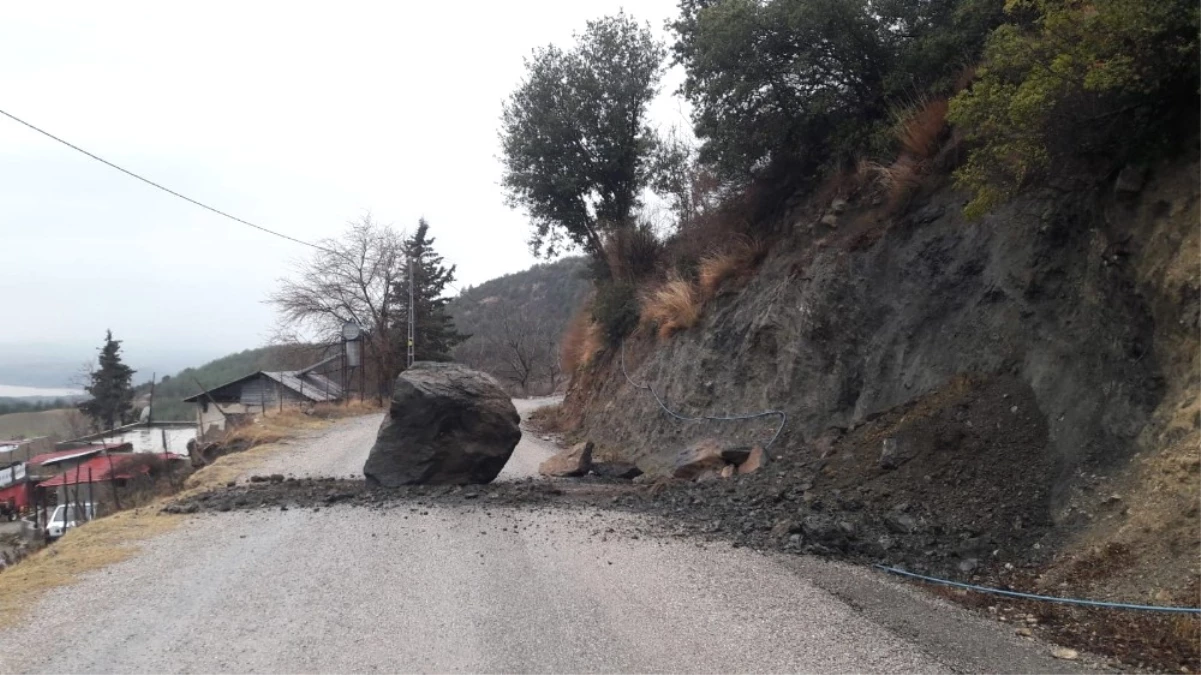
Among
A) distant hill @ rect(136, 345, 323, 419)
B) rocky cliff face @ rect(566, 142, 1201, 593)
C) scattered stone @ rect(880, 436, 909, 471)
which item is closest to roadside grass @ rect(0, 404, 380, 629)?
rocky cliff face @ rect(566, 142, 1201, 593)

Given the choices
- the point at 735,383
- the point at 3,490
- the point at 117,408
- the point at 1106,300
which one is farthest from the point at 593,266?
the point at 117,408

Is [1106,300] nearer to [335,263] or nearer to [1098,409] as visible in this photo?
[1098,409]

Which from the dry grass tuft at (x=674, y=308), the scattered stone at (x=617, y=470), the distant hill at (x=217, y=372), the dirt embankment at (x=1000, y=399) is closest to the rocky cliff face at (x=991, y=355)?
the dirt embankment at (x=1000, y=399)

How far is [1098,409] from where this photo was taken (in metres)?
7.11

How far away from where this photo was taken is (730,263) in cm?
1641

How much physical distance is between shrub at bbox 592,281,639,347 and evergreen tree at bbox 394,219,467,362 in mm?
20237

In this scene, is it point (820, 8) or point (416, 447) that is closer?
point (416, 447)

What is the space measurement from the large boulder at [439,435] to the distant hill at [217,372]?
20.0 meters

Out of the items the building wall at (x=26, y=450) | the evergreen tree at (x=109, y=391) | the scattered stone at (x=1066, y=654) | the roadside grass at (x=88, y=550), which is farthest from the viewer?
the evergreen tree at (x=109, y=391)

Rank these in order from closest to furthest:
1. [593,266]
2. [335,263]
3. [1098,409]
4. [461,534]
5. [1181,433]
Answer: [1181,433] → [1098,409] → [461,534] → [593,266] → [335,263]

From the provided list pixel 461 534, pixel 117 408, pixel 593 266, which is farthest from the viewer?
pixel 117 408

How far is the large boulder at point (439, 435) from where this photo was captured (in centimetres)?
1159

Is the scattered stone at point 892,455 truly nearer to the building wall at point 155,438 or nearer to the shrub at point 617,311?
the shrub at point 617,311

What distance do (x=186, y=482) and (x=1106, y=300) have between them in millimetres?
13330
